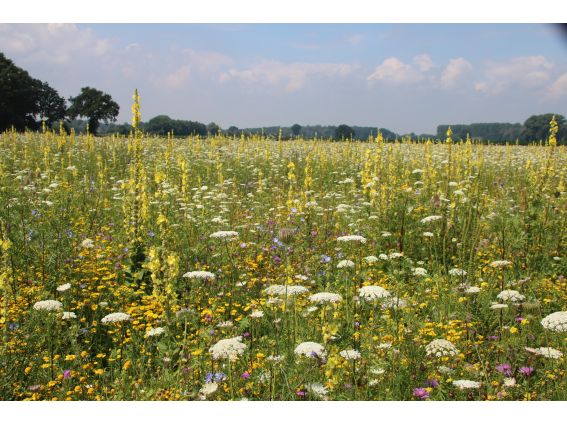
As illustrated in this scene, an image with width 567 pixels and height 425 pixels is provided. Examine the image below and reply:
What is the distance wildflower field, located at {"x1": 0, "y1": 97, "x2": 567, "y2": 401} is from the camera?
7.91 ft

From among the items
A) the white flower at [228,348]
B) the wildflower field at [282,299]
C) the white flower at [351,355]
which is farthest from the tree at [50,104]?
the white flower at [351,355]

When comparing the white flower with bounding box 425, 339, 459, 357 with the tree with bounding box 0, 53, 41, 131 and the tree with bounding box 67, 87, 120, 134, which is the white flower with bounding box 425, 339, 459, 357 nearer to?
the tree with bounding box 67, 87, 120, 134

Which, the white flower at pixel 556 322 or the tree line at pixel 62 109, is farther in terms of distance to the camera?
the tree line at pixel 62 109

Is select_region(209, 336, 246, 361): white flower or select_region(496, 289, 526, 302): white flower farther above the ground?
select_region(496, 289, 526, 302): white flower

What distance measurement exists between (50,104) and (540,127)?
15.7 ft

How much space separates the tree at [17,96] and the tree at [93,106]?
32 cm

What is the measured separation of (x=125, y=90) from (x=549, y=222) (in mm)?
4516

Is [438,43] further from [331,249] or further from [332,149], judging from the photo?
[332,149]

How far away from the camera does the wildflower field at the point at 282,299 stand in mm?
2412

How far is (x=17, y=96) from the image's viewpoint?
4012 millimetres

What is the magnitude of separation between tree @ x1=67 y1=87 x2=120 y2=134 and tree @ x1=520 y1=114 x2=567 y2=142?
4101 millimetres

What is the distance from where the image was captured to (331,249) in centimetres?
488

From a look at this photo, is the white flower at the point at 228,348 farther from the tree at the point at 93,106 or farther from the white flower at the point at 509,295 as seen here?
the tree at the point at 93,106

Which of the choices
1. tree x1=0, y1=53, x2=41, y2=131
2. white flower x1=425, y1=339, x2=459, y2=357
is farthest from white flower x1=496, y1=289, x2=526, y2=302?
tree x1=0, y1=53, x2=41, y2=131
